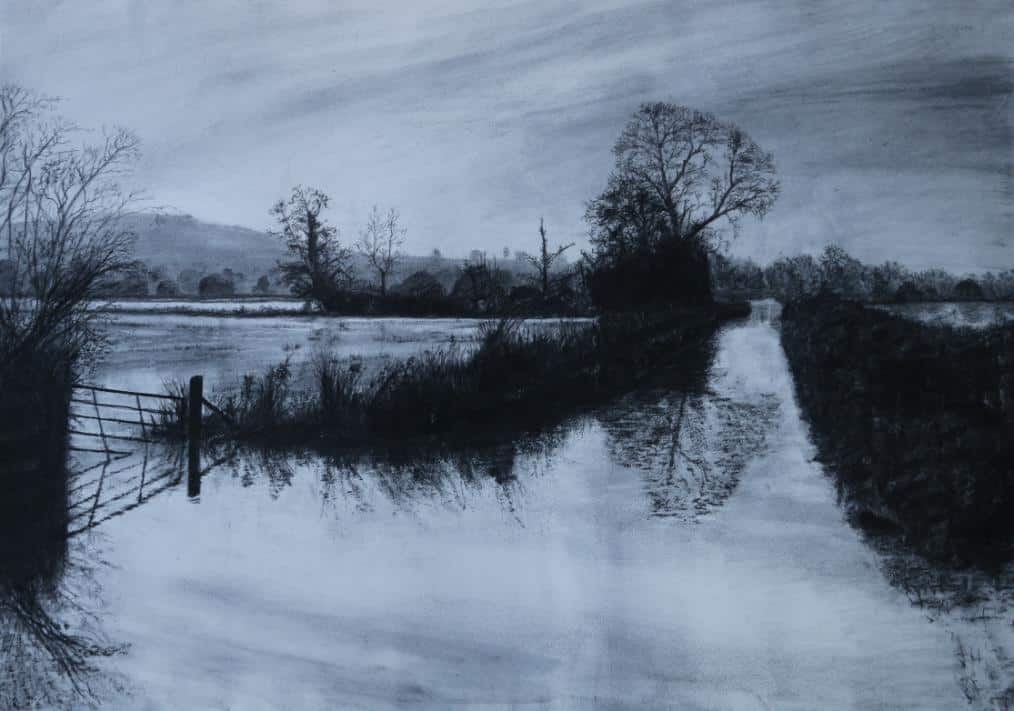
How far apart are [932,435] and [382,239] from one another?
3544 mm

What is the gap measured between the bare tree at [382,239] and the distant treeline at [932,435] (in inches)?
130

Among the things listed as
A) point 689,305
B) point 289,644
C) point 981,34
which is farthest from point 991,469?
point 689,305

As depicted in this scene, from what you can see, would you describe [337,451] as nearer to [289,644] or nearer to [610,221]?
[610,221]

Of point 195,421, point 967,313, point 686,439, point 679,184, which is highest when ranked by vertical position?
point 679,184

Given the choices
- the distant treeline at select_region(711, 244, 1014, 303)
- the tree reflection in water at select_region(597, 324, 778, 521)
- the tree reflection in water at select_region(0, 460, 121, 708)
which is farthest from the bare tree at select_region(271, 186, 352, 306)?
the distant treeline at select_region(711, 244, 1014, 303)

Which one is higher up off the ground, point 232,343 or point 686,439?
point 232,343

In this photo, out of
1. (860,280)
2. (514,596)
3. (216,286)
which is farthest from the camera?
(216,286)

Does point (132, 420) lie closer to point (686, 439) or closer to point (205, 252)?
point (205, 252)

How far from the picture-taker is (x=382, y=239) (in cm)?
555

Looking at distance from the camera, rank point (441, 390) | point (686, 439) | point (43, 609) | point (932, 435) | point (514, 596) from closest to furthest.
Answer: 1. point (43, 609)
2. point (514, 596)
3. point (932, 435)
4. point (686, 439)
5. point (441, 390)

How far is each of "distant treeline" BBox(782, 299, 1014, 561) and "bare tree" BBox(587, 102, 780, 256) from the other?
1391 millimetres

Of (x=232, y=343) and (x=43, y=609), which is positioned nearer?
(x=43, y=609)

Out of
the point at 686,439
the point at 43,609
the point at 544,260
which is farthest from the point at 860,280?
the point at 43,609

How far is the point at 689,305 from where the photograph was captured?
12.2 meters
